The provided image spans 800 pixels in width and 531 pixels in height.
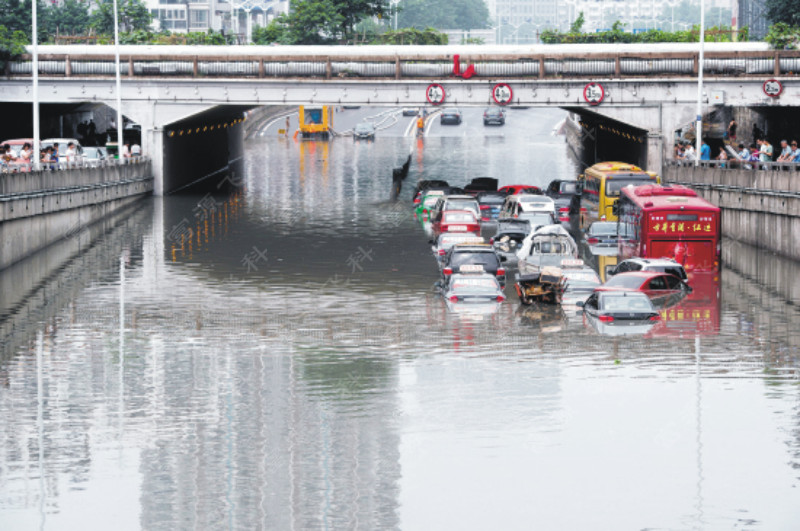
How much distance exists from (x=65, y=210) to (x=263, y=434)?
33550mm

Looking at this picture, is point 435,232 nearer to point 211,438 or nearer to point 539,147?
point 211,438

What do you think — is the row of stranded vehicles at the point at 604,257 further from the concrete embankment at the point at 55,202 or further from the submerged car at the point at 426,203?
the concrete embankment at the point at 55,202

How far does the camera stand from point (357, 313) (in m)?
43.5

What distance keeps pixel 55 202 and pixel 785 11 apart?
67.9 m

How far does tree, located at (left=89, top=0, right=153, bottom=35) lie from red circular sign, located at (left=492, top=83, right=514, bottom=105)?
233ft

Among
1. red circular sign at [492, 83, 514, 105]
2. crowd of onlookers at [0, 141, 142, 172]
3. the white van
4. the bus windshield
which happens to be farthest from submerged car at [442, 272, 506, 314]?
red circular sign at [492, 83, 514, 105]

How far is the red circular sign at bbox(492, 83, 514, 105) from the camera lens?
257 ft

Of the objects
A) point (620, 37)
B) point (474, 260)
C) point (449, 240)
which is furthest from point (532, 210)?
point (620, 37)

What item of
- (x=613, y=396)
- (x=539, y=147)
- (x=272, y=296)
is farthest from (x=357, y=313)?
(x=539, y=147)

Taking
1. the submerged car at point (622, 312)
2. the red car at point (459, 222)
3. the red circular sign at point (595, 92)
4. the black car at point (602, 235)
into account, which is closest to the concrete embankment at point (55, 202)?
the red car at point (459, 222)

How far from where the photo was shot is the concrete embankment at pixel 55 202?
49719 mm

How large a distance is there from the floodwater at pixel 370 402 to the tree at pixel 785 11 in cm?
5305

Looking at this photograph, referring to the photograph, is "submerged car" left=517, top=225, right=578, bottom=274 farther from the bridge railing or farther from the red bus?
the bridge railing

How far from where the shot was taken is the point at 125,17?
146750 mm
